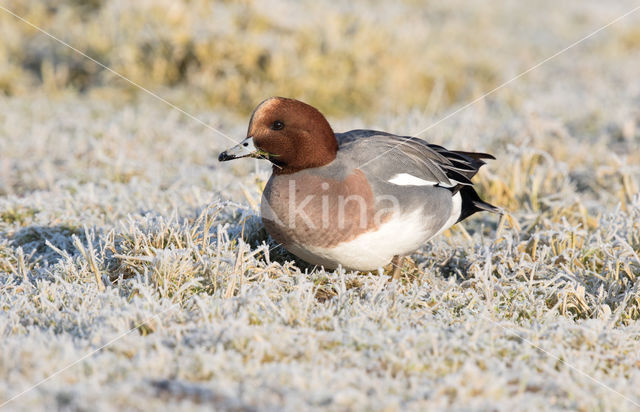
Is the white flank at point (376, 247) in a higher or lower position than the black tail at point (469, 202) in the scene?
lower

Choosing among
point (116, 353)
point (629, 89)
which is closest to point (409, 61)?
point (629, 89)

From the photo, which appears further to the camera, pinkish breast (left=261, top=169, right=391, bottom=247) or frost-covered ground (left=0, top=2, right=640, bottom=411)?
pinkish breast (left=261, top=169, right=391, bottom=247)

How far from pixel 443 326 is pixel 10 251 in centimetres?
234

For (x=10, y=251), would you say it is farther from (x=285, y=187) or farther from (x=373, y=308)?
(x=373, y=308)

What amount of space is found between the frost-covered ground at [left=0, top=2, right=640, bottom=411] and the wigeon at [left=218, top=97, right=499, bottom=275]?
165mm

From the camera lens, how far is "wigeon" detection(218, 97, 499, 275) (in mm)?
2799

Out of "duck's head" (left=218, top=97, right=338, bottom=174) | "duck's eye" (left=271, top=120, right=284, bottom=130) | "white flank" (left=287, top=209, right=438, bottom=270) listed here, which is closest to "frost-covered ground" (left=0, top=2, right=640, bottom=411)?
"white flank" (left=287, top=209, right=438, bottom=270)

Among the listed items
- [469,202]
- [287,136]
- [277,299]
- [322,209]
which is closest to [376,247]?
[322,209]

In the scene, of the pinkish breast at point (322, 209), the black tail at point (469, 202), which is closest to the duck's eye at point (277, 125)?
the pinkish breast at point (322, 209)

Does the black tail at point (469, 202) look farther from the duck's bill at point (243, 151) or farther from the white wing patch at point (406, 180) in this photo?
the duck's bill at point (243, 151)

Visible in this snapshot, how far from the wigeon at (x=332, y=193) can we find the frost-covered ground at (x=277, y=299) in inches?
6.5

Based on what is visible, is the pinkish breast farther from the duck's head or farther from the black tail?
the black tail

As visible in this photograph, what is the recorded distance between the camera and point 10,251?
3.45 metres

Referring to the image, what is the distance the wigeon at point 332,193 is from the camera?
280cm
